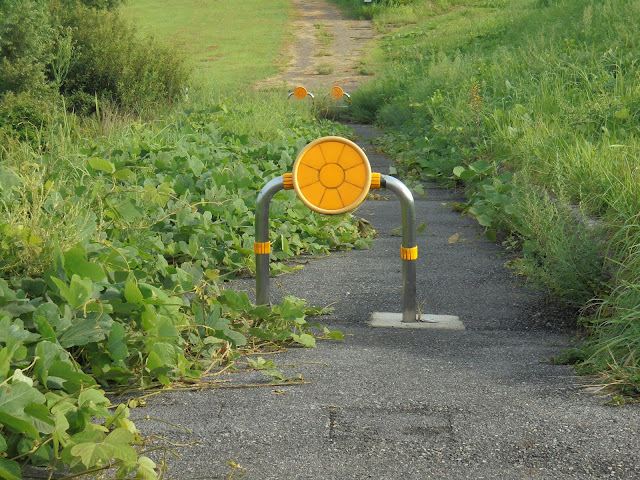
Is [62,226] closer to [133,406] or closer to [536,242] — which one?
[133,406]

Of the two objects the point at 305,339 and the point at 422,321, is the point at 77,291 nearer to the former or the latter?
the point at 305,339

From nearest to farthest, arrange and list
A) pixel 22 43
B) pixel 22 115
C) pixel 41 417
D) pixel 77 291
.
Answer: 1. pixel 41 417
2. pixel 77 291
3. pixel 22 115
4. pixel 22 43

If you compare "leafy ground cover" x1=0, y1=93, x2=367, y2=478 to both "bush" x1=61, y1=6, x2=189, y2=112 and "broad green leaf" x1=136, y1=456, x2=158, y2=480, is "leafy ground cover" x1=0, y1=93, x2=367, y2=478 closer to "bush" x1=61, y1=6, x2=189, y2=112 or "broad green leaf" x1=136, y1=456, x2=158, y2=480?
"broad green leaf" x1=136, y1=456, x2=158, y2=480

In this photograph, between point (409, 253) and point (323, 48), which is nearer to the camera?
point (409, 253)

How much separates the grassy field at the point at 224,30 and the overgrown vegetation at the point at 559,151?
28.2 feet

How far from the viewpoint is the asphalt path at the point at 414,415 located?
2.02 meters

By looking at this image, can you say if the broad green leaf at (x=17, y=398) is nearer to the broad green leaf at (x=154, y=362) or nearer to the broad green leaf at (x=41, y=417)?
the broad green leaf at (x=41, y=417)

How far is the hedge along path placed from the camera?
20734 millimetres

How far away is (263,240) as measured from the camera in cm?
345

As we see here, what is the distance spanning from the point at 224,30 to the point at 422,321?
24.6m

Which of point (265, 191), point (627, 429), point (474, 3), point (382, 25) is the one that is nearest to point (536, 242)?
point (265, 191)

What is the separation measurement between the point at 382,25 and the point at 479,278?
Result: 2354 cm

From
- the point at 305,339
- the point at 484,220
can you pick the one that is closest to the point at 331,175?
the point at 305,339

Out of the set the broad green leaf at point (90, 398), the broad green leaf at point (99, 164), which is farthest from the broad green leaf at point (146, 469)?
the broad green leaf at point (99, 164)
